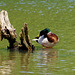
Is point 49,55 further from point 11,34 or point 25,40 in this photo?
point 11,34

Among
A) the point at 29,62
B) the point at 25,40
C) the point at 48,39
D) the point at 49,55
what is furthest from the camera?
the point at 48,39

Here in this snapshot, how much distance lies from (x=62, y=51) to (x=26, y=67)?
475 centimetres

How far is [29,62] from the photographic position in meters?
16.1

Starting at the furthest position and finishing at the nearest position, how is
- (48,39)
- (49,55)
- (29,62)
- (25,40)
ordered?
(48,39) < (25,40) < (49,55) < (29,62)

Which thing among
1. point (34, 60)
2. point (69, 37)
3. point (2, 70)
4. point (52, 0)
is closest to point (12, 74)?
point (2, 70)

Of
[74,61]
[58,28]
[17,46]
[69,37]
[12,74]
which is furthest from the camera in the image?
[58,28]

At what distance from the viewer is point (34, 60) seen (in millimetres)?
16516

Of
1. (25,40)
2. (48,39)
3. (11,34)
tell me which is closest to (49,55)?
(25,40)

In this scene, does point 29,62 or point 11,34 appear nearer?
point 29,62

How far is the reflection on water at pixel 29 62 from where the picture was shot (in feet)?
46.4

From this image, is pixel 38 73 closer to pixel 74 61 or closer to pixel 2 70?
pixel 2 70

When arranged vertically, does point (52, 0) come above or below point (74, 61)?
below

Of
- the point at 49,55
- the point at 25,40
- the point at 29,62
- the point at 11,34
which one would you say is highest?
the point at 11,34

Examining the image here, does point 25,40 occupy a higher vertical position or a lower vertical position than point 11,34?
lower
